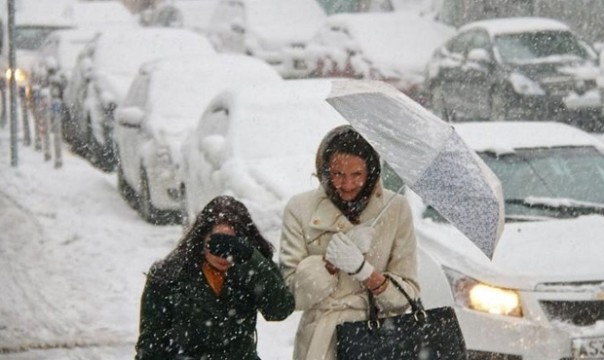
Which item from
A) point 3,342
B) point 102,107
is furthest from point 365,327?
point 102,107

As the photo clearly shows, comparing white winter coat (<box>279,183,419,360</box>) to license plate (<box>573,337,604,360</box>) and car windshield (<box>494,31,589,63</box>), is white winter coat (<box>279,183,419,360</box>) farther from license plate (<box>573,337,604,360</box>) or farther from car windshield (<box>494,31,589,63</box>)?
car windshield (<box>494,31,589,63</box>)

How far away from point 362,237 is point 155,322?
0.73 m

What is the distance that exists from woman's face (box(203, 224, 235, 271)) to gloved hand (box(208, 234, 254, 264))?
0.02 metres

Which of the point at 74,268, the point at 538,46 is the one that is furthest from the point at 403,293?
the point at 538,46

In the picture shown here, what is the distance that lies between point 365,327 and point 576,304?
7.33 feet

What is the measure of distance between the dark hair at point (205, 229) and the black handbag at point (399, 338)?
47 centimetres

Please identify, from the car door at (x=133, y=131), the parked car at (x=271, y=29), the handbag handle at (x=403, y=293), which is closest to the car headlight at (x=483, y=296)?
the handbag handle at (x=403, y=293)

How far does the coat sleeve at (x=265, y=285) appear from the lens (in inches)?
149

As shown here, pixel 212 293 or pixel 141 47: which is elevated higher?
pixel 212 293

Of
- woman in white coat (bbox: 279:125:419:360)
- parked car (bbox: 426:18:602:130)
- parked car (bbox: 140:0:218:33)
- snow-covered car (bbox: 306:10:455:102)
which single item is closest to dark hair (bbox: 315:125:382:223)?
woman in white coat (bbox: 279:125:419:360)

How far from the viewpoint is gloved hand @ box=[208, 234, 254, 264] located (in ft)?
12.3

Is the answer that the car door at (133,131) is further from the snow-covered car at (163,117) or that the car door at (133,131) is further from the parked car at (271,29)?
the parked car at (271,29)

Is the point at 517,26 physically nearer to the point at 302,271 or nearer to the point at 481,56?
the point at 481,56

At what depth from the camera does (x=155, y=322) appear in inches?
147
